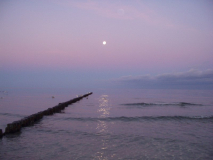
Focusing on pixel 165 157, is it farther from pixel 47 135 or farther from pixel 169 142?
pixel 47 135

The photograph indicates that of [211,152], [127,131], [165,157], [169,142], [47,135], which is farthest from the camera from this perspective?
[127,131]

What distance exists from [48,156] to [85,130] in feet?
18.0

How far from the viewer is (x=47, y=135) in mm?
12148

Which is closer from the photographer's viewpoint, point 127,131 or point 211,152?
point 211,152

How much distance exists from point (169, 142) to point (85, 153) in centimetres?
521

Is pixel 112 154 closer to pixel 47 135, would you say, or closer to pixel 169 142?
pixel 169 142

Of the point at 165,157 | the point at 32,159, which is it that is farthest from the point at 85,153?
the point at 165,157

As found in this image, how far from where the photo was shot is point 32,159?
816 cm

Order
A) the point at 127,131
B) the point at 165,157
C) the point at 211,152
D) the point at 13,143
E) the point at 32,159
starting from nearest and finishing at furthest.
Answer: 1. the point at 32,159
2. the point at 165,157
3. the point at 211,152
4. the point at 13,143
5. the point at 127,131

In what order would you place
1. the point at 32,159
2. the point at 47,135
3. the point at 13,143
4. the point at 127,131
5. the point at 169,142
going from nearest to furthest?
1. the point at 32,159
2. the point at 13,143
3. the point at 169,142
4. the point at 47,135
5. the point at 127,131

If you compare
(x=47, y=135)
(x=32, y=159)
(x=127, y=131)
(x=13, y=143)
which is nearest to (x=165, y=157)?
(x=127, y=131)

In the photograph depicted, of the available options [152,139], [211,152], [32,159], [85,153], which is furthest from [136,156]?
[32,159]

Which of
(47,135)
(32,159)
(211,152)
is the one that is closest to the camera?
(32,159)

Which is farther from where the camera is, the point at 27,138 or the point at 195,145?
the point at 27,138
